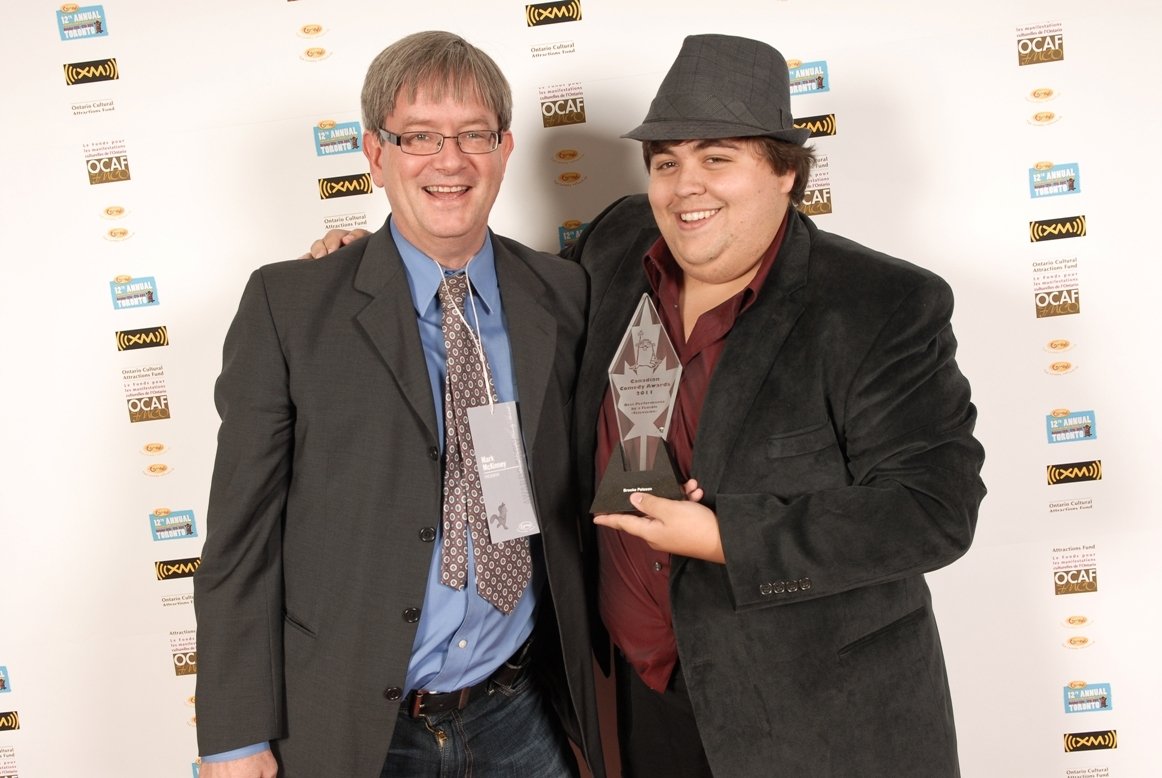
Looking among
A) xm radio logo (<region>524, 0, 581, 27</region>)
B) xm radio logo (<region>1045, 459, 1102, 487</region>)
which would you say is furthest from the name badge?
xm radio logo (<region>1045, 459, 1102, 487</region>)

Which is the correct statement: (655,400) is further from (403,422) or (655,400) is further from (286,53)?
(286,53)

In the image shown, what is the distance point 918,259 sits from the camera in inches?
92.3

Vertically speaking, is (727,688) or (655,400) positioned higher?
(655,400)

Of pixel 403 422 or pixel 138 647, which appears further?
pixel 138 647

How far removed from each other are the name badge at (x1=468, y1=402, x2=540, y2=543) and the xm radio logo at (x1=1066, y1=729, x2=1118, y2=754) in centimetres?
177

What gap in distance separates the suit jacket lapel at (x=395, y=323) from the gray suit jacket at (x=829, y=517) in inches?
19.1

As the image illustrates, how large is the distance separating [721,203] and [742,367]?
0.96ft

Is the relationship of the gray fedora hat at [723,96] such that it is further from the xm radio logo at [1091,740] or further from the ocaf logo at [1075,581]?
the xm radio logo at [1091,740]

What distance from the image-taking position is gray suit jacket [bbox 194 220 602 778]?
1602mm

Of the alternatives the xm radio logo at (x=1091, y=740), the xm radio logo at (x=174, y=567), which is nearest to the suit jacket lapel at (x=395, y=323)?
the xm radio logo at (x=174, y=567)

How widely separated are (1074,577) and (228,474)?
211 centimetres

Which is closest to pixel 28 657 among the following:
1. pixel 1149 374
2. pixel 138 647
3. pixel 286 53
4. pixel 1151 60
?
pixel 138 647

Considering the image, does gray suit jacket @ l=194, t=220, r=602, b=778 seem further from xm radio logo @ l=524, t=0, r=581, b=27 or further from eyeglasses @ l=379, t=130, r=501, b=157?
xm radio logo @ l=524, t=0, r=581, b=27

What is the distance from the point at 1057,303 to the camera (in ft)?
7.72
